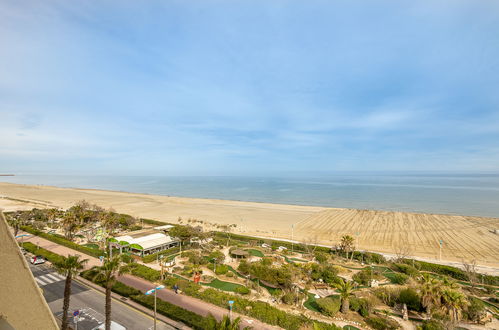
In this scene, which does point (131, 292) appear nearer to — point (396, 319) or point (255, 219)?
point (396, 319)

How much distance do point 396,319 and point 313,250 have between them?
61.9 feet

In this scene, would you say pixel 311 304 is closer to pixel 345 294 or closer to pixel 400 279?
pixel 345 294

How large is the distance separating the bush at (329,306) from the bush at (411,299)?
23.3 feet

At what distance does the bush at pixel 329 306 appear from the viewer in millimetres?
22656

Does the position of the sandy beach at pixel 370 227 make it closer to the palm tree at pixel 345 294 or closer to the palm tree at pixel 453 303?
the palm tree at pixel 453 303

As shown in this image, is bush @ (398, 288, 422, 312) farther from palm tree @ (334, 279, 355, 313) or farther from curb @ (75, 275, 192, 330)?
curb @ (75, 275, 192, 330)

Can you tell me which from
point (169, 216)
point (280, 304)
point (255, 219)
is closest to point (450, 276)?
point (280, 304)

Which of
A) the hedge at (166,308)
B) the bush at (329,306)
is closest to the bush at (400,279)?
the bush at (329,306)

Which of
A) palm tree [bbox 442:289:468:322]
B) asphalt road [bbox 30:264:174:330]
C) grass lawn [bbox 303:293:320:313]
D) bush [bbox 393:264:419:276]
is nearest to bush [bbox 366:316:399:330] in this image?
palm tree [bbox 442:289:468:322]

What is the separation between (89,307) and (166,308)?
24.3 feet

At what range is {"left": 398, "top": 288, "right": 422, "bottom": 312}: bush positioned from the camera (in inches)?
952

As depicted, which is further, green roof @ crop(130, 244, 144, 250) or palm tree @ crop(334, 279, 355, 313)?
green roof @ crop(130, 244, 144, 250)

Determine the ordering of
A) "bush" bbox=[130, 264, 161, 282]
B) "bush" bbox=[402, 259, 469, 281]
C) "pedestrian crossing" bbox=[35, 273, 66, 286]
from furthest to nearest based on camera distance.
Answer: "bush" bbox=[402, 259, 469, 281] < "bush" bbox=[130, 264, 161, 282] < "pedestrian crossing" bbox=[35, 273, 66, 286]

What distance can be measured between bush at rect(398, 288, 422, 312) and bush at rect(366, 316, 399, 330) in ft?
13.7
